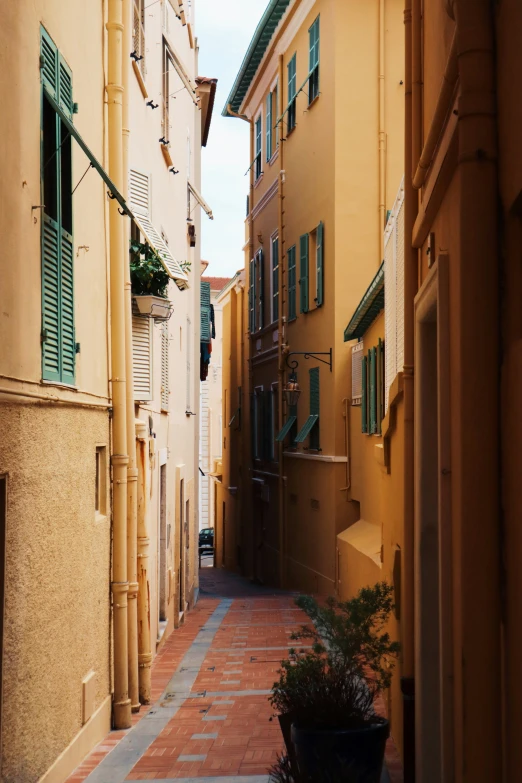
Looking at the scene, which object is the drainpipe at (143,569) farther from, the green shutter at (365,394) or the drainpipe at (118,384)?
the green shutter at (365,394)

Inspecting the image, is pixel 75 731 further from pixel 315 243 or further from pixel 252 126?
pixel 252 126

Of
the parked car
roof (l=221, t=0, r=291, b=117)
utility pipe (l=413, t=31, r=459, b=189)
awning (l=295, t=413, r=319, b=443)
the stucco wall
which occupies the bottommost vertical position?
the parked car

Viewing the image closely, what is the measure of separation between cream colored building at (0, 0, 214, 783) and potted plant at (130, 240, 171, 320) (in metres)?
0.18

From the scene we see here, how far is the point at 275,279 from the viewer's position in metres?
23.9

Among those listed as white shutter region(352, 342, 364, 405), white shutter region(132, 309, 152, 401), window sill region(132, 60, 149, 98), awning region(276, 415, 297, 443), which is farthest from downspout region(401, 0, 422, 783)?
awning region(276, 415, 297, 443)

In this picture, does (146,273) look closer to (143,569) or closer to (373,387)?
(143,569)

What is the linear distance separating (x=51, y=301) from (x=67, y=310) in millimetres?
539

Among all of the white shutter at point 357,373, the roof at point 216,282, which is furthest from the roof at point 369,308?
the roof at point 216,282

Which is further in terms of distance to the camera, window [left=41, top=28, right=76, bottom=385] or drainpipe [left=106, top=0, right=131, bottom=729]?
drainpipe [left=106, top=0, right=131, bottom=729]

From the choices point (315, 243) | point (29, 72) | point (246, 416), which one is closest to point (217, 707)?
point (29, 72)

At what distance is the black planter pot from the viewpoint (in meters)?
5.47

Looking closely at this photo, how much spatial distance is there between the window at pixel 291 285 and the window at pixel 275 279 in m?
1.55

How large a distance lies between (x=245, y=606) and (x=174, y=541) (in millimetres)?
2426

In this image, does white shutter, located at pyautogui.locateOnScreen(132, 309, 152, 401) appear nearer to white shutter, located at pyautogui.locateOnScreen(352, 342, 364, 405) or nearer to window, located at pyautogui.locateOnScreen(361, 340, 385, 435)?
window, located at pyautogui.locateOnScreen(361, 340, 385, 435)
